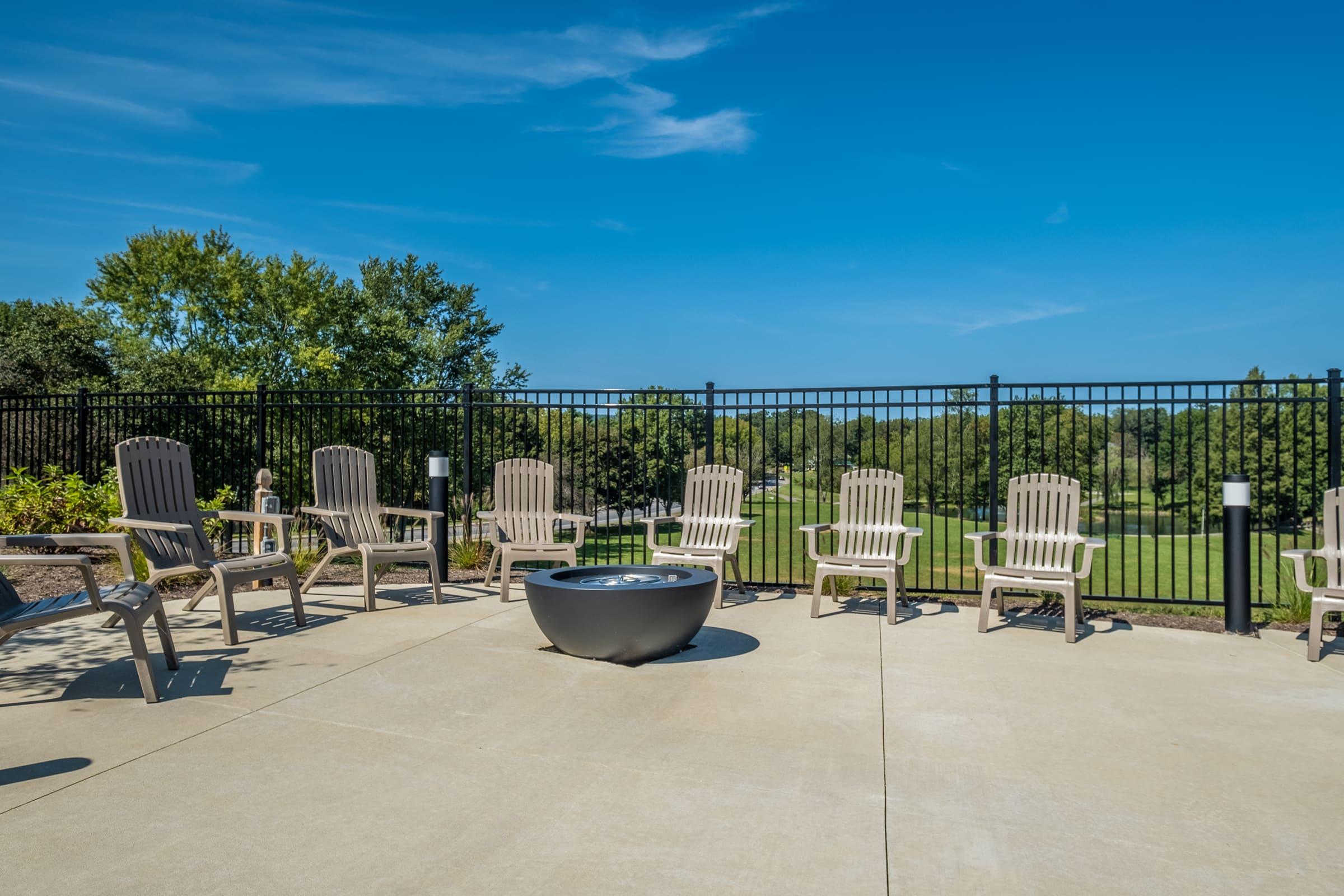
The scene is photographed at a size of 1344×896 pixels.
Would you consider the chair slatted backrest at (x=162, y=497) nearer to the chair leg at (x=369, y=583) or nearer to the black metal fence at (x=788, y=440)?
the chair leg at (x=369, y=583)

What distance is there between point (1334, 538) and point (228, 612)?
6.73 metres

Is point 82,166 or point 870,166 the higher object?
point 82,166

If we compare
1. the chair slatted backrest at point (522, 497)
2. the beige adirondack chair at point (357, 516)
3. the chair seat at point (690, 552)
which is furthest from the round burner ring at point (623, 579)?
the chair slatted backrest at point (522, 497)

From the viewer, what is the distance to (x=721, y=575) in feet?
19.9

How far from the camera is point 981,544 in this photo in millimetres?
5434

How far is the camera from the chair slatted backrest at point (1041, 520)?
554cm

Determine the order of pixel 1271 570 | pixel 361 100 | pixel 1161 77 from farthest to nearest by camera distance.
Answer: pixel 361 100
pixel 1271 570
pixel 1161 77

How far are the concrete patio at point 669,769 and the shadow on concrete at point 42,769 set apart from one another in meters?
0.01

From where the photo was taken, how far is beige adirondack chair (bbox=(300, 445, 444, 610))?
19.1ft

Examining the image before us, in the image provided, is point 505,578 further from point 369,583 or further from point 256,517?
point 256,517

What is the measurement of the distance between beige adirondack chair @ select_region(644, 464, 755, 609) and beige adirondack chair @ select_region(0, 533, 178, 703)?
3.45 metres

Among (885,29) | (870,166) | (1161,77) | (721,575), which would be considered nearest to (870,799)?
(721,575)

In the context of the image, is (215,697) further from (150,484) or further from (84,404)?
(84,404)

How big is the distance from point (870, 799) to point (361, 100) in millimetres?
20180
